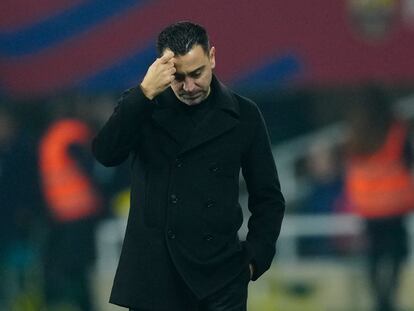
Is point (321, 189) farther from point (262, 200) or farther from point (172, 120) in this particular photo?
point (172, 120)

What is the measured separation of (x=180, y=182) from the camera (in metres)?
4.17

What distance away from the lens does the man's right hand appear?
4055 mm

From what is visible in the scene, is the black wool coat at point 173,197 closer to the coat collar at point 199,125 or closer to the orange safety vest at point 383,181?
the coat collar at point 199,125

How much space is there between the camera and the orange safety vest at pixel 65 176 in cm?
787

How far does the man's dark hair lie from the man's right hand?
0.04 meters

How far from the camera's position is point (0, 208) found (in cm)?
798

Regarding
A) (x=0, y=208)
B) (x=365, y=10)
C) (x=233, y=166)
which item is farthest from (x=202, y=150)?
(x=0, y=208)

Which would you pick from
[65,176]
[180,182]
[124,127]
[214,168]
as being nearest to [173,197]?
[180,182]

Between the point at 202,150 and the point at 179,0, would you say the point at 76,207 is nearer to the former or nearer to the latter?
the point at 179,0

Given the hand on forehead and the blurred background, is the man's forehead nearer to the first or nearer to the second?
the hand on forehead

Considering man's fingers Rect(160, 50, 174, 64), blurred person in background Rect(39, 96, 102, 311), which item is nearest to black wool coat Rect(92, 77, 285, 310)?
man's fingers Rect(160, 50, 174, 64)

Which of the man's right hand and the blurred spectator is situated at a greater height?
the man's right hand

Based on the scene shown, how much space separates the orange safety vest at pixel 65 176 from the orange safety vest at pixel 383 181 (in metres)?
1.43

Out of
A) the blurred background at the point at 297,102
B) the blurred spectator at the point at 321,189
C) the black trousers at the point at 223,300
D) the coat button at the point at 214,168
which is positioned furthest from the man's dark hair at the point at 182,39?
the blurred spectator at the point at 321,189
